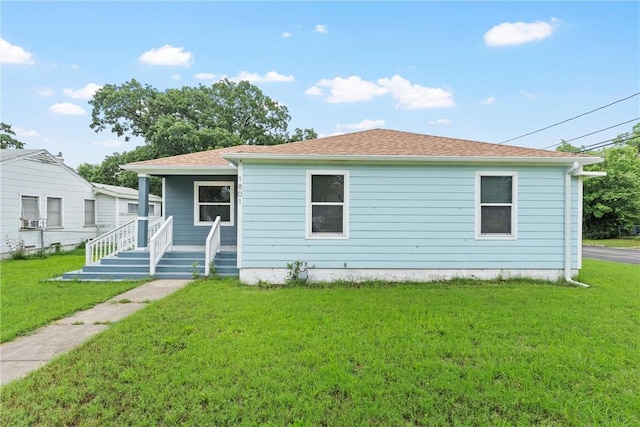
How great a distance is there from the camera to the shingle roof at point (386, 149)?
22.0 feet

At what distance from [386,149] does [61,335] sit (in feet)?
21.2

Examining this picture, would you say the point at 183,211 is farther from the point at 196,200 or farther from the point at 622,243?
the point at 622,243

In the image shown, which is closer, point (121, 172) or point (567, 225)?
point (567, 225)

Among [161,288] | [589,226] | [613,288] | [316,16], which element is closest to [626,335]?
[613,288]

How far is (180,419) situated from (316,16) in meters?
12.8

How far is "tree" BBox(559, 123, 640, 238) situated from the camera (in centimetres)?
2364

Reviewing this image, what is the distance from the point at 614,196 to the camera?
23.5 metres

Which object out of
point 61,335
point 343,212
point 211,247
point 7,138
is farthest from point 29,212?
point 7,138

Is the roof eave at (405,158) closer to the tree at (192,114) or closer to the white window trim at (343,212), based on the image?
the white window trim at (343,212)

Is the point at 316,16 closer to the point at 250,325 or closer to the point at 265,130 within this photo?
the point at 250,325

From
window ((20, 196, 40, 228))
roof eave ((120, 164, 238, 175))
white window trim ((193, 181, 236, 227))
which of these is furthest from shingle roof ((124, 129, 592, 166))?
window ((20, 196, 40, 228))

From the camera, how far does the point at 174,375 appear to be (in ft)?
9.41

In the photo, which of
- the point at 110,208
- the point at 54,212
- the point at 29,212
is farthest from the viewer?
the point at 110,208

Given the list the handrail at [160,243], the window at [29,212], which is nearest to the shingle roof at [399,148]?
the handrail at [160,243]
